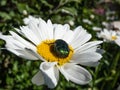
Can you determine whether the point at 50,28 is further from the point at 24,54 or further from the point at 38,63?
the point at 38,63

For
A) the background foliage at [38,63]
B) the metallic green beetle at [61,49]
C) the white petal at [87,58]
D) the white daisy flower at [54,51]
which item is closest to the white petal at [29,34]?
the white daisy flower at [54,51]

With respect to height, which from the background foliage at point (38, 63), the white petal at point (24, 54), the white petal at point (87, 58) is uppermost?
the white petal at point (24, 54)

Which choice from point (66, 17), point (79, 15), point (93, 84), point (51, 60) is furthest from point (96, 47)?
point (79, 15)

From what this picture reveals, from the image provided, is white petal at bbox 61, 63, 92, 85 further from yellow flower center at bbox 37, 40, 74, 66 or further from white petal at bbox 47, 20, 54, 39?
white petal at bbox 47, 20, 54, 39

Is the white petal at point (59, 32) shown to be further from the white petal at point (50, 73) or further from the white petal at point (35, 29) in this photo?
the white petal at point (50, 73)

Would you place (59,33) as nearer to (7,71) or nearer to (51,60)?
(51,60)

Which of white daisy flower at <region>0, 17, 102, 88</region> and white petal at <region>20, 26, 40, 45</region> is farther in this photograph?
white petal at <region>20, 26, 40, 45</region>

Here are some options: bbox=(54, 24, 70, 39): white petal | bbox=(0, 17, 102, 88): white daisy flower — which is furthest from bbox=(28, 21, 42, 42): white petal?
bbox=(54, 24, 70, 39): white petal

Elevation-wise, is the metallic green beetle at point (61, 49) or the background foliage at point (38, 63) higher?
the metallic green beetle at point (61, 49)

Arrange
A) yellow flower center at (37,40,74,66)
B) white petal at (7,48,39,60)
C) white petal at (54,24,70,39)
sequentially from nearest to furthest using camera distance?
1. white petal at (7,48,39,60)
2. yellow flower center at (37,40,74,66)
3. white petal at (54,24,70,39)
